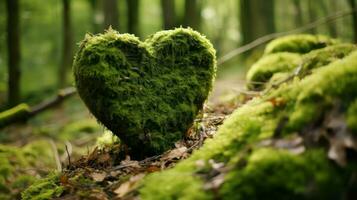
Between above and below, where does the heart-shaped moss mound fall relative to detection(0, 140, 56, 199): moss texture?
above

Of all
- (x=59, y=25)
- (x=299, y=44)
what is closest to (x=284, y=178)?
(x=299, y=44)


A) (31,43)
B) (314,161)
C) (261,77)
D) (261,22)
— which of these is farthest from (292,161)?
(31,43)

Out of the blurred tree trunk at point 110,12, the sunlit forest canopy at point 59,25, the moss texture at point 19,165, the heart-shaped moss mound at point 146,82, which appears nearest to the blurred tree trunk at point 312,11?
the sunlit forest canopy at point 59,25

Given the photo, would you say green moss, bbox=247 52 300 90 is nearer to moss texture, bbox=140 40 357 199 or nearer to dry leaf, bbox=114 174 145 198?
moss texture, bbox=140 40 357 199

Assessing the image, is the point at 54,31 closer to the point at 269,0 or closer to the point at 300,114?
the point at 269,0

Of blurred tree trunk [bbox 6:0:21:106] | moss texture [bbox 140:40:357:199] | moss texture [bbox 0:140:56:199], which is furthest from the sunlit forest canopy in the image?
moss texture [bbox 140:40:357:199]

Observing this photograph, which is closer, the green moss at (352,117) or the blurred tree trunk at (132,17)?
the green moss at (352,117)

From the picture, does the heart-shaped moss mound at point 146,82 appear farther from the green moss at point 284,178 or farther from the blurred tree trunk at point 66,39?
the blurred tree trunk at point 66,39
